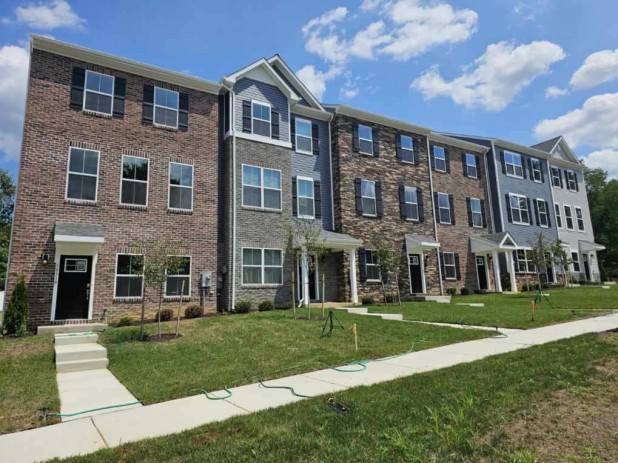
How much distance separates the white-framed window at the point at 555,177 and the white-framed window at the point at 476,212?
10.1 meters

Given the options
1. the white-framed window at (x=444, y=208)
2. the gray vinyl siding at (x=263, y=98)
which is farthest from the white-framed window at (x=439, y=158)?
the gray vinyl siding at (x=263, y=98)

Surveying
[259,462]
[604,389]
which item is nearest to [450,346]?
[604,389]

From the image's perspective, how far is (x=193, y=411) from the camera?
16.9 feet

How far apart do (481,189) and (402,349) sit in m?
22.6

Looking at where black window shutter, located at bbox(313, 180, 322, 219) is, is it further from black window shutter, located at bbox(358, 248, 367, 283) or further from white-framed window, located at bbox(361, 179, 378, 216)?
black window shutter, located at bbox(358, 248, 367, 283)

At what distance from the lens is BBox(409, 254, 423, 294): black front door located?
22.7 meters

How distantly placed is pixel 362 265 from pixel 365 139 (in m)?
7.12

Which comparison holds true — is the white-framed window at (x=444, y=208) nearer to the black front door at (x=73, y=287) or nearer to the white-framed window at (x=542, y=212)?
the white-framed window at (x=542, y=212)

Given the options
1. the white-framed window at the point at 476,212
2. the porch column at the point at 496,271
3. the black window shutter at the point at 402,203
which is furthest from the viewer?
the white-framed window at the point at 476,212

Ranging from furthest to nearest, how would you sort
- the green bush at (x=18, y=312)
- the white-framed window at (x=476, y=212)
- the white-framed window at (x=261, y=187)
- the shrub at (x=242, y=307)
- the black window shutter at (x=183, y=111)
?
1. the white-framed window at (x=476, y=212)
2. the white-framed window at (x=261, y=187)
3. the black window shutter at (x=183, y=111)
4. the shrub at (x=242, y=307)
5. the green bush at (x=18, y=312)

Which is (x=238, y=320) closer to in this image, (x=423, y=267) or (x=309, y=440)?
(x=309, y=440)

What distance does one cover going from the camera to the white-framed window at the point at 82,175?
45.6 feet

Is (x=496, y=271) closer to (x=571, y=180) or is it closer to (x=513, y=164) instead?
(x=513, y=164)

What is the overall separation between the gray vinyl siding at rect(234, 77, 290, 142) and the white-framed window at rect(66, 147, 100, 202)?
594 cm
